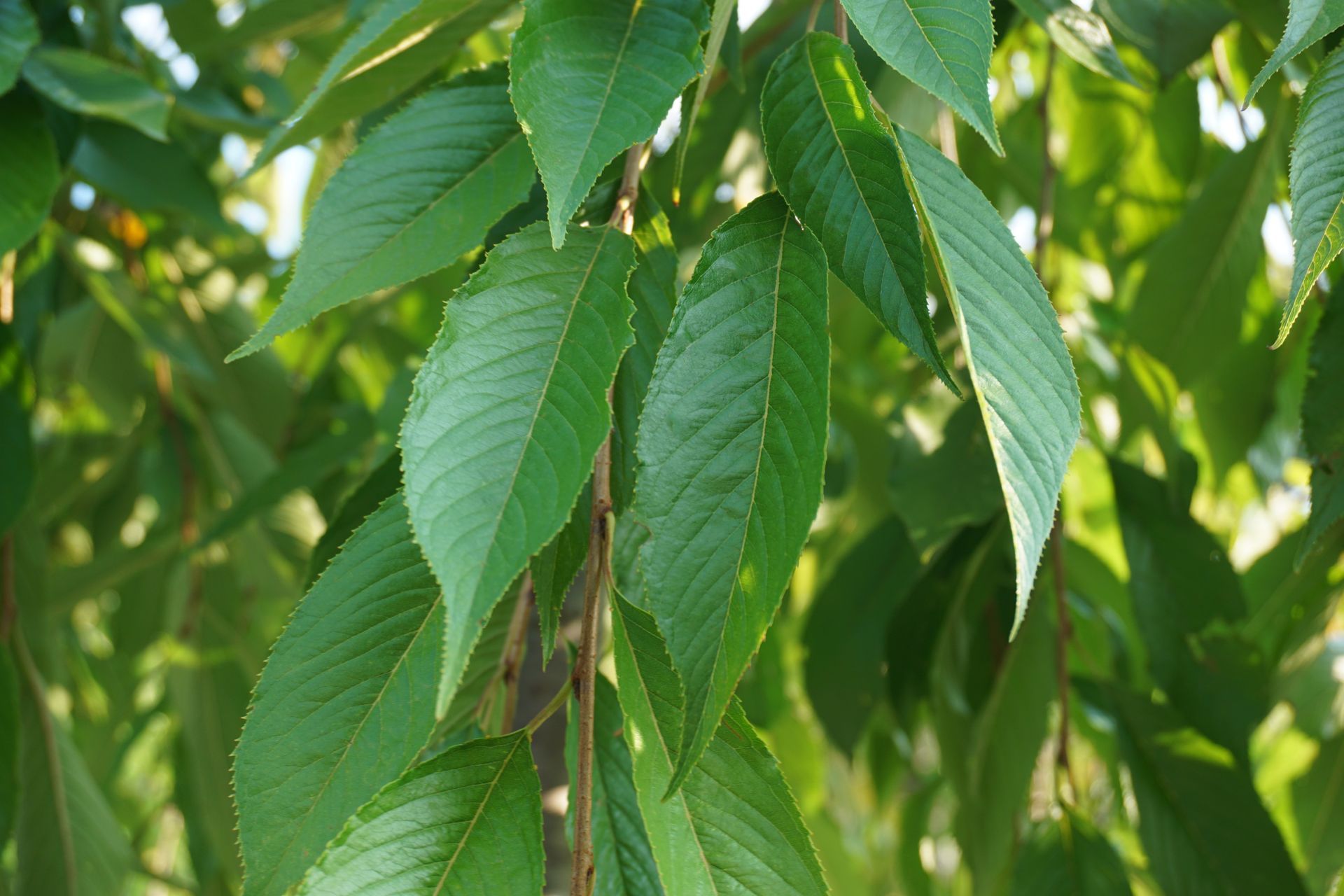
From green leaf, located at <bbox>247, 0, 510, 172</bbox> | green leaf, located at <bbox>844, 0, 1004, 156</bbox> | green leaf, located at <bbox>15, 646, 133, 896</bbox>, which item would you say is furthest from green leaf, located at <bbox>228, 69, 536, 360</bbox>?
green leaf, located at <bbox>15, 646, 133, 896</bbox>

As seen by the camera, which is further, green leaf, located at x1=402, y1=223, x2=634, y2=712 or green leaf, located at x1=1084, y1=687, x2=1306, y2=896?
green leaf, located at x1=1084, y1=687, x2=1306, y2=896

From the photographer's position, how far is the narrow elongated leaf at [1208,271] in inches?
29.3

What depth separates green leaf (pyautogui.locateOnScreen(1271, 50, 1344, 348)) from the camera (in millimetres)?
334

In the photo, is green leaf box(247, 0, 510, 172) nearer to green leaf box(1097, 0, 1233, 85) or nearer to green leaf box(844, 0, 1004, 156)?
green leaf box(844, 0, 1004, 156)

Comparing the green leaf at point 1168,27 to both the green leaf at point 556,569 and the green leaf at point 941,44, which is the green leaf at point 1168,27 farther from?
the green leaf at point 556,569

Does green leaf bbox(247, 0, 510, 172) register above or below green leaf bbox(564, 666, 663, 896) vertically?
above

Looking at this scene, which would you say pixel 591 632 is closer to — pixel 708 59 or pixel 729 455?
pixel 729 455

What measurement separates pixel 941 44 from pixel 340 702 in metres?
0.27

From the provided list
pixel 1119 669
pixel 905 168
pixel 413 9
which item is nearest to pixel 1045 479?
pixel 905 168

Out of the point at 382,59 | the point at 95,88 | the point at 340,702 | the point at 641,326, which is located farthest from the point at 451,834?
the point at 95,88

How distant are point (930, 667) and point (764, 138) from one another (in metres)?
0.50

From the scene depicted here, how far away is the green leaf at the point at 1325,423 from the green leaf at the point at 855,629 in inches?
13.1

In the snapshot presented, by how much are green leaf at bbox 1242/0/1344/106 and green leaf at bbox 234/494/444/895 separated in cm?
29

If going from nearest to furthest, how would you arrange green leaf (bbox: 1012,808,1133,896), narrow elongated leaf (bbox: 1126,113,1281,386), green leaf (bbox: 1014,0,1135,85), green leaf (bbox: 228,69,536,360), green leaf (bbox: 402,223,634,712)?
green leaf (bbox: 402,223,634,712) < green leaf (bbox: 228,69,536,360) < green leaf (bbox: 1014,0,1135,85) < green leaf (bbox: 1012,808,1133,896) < narrow elongated leaf (bbox: 1126,113,1281,386)
